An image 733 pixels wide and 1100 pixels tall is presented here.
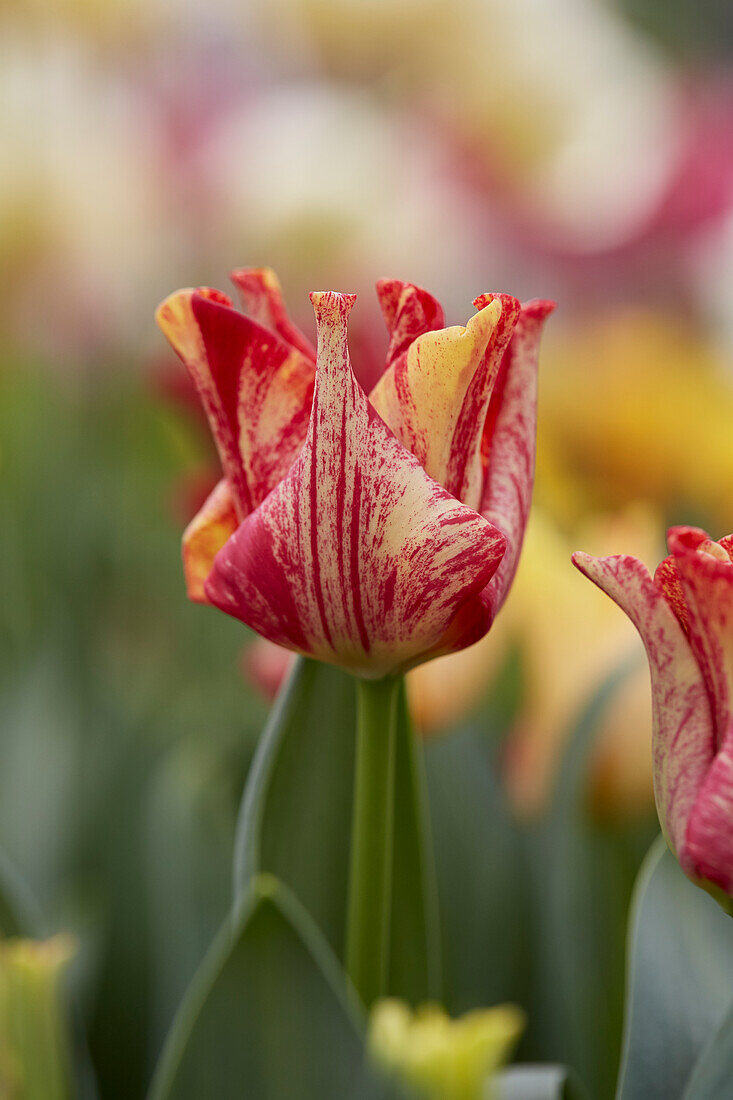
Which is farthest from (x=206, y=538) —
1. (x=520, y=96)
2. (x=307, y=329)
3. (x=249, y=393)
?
(x=520, y=96)

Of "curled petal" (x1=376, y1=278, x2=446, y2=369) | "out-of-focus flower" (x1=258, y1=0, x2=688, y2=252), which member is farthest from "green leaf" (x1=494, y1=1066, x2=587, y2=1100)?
"out-of-focus flower" (x1=258, y1=0, x2=688, y2=252)

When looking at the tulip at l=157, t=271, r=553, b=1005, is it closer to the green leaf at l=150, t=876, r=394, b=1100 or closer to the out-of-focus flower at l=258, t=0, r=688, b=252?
the green leaf at l=150, t=876, r=394, b=1100

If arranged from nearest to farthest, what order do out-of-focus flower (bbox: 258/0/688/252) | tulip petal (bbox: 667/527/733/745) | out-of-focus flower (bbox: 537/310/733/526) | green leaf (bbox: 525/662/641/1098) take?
tulip petal (bbox: 667/527/733/745) → green leaf (bbox: 525/662/641/1098) → out-of-focus flower (bbox: 537/310/733/526) → out-of-focus flower (bbox: 258/0/688/252)

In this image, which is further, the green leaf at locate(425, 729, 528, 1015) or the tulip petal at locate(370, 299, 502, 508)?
the green leaf at locate(425, 729, 528, 1015)

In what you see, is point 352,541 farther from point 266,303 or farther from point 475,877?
point 475,877

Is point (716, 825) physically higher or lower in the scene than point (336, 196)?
lower

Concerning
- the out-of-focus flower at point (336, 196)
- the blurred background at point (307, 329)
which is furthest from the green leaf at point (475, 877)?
the out-of-focus flower at point (336, 196)
